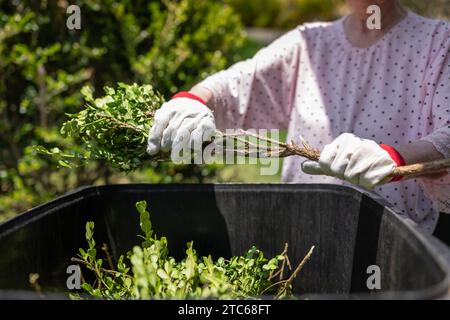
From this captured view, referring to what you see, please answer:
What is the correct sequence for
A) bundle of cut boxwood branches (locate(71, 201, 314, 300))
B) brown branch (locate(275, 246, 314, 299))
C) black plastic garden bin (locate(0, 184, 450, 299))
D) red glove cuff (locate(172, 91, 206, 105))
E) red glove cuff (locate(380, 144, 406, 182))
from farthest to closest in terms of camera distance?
red glove cuff (locate(172, 91, 206, 105)), red glove cuff (locate(380, 144, 406, 182)), brown branch (locate(275, 246, 314, 299)), black plastic garden bin (locate(0, 184, 450, 299)), bundle of cut boxwood branches (locate(71, 201, 314, 300))

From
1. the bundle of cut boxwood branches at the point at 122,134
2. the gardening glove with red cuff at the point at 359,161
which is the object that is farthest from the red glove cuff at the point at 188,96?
the gardening glove with red cuff at the point at 359,161

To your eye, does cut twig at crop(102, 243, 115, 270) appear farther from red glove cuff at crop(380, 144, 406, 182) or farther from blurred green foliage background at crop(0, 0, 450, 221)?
blurred green foliage background at crop(0, 0, 450, 221)

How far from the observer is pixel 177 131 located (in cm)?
167

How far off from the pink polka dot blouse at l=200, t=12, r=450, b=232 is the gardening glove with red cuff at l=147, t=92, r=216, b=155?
1.24ft

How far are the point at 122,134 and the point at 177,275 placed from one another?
0.57 m

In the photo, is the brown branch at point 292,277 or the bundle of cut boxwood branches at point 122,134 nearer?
the brown branch at point 292,277

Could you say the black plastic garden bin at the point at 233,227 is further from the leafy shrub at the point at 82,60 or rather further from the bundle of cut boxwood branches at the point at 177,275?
→ the leafy shrub at the point at 82,60

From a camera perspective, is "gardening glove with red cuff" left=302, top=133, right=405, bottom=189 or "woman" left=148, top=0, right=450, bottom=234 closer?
"gardening glove with red cuff" left=302, top=133, right=405, bottom=189

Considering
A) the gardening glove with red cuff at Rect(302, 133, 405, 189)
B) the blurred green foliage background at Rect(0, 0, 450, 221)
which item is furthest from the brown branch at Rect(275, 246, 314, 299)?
the blurred green foliage background at Rect(0, 0, 450, 221)

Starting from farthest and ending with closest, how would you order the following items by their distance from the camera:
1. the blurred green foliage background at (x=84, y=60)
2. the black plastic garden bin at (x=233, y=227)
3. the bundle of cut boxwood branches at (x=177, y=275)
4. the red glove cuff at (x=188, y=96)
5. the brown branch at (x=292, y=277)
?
the blurred green foliage background at (x=84, y=60)
the red glove cuff at (x=188, y=96)
the brown branch at (x=292, y=277)
the black plastic garden bin at (x=233, y=227)
the bundle of cut boxwood branches at (x=177, y=275)

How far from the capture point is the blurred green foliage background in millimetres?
3057

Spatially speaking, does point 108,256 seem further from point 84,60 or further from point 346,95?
point 84,60

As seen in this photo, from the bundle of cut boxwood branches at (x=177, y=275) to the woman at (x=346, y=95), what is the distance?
0.32m

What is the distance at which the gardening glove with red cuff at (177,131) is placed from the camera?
1663 mm
